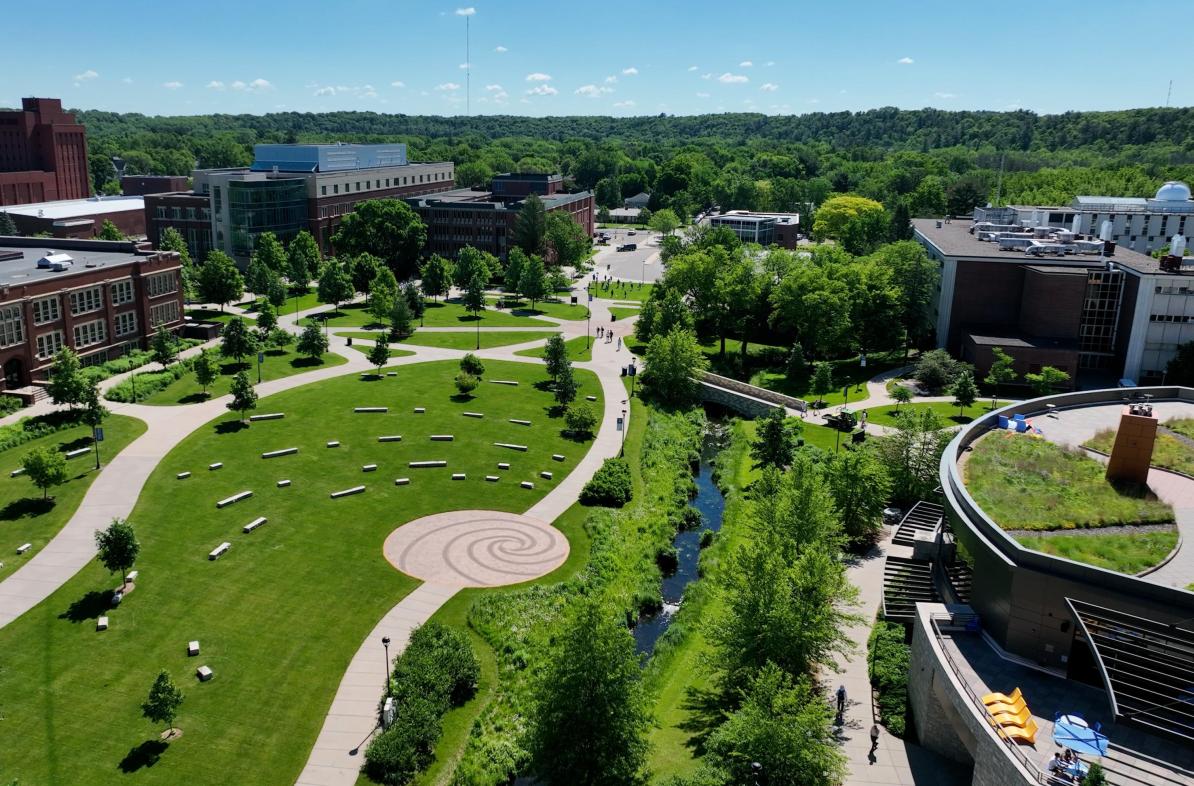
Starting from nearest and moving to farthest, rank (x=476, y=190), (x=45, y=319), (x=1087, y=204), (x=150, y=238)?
(x=45, y=319), (x=1087, y=204), (x=150, y=238), (x=476, y=190)

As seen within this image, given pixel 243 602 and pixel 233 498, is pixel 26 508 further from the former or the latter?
pixel 243 602

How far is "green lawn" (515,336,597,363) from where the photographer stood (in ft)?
291

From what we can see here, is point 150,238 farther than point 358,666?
Yes

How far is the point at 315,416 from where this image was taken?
66.3 meters

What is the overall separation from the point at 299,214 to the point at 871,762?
120 meters

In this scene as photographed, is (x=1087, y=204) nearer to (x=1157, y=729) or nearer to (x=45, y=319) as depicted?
(x=1157, y=729)

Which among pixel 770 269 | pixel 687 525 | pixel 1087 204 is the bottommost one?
pixel 687 525

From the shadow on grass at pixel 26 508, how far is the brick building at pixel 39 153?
4728 inches

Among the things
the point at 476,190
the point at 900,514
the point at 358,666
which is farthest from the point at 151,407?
the point at 476,190

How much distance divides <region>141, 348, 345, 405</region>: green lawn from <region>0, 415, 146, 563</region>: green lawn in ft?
19.9

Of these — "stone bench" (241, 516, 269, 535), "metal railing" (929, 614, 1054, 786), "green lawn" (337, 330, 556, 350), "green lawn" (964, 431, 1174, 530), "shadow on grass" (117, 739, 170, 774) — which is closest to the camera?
"metal railing" (929, 614, 1054, 786)

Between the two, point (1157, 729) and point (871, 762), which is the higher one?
point (1157, 729)

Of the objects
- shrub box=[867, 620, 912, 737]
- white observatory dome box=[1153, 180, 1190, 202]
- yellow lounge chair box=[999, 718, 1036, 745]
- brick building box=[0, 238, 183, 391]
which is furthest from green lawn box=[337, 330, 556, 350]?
white observatory dome box=[1153, 180, 1190, 202]

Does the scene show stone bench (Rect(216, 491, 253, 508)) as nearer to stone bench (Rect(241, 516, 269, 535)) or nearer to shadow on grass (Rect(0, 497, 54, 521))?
stone bench (Rect(241, 516, 269, 535))
